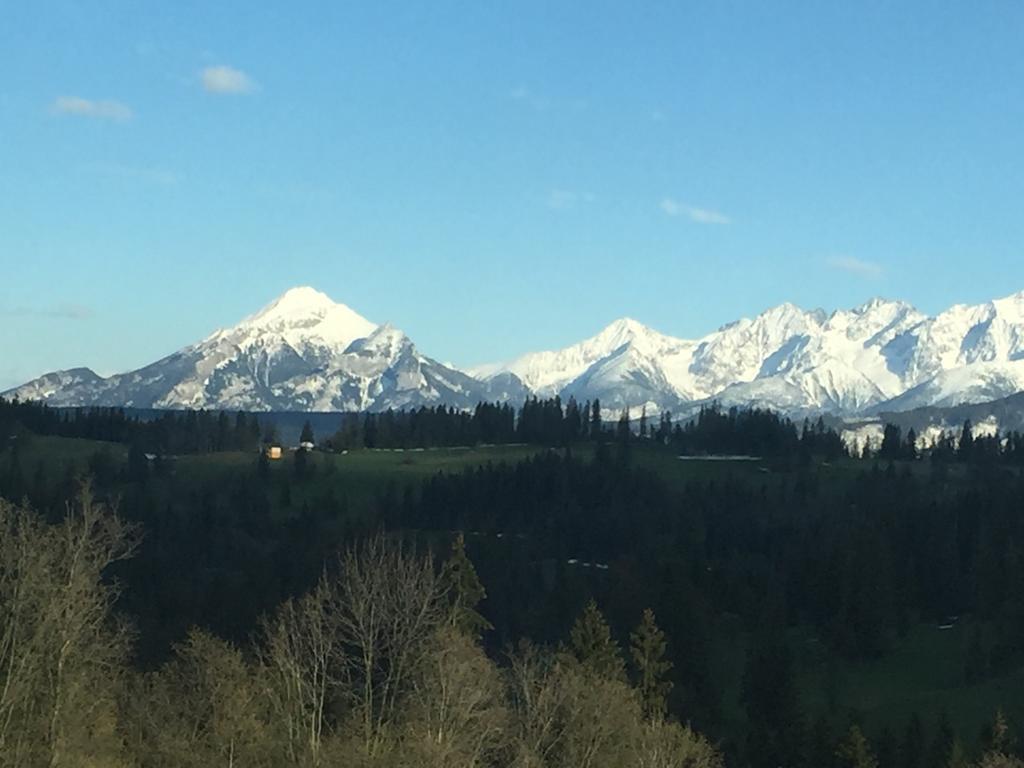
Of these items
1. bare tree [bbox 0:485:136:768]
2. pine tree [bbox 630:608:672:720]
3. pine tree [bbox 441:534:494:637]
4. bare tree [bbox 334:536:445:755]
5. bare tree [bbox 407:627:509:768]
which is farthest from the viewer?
pine tree [bbox 630:608:672:720]

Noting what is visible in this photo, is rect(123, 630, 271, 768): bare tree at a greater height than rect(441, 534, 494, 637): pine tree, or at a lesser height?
lesser

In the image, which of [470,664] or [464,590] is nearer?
[470,664]

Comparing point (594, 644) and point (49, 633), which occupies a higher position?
point (49, 633)

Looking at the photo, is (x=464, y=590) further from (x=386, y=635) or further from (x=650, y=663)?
(x=386, y=635)

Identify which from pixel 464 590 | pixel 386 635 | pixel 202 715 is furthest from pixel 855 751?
pixel 202 715

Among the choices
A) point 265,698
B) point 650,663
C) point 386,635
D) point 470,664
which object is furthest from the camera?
point 650,663

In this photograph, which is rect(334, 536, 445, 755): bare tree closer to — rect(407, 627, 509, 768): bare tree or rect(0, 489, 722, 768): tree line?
rect(0, 489, 722, 768): tree line

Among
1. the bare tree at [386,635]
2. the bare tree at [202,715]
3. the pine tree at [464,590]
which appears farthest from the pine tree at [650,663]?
the bare tree at [202,715]

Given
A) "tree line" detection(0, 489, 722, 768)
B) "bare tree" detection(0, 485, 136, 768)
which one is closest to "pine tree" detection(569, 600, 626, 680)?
"tree line" detection(0, 489, 722, 768)

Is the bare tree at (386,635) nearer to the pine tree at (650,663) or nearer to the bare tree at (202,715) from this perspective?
the bare tree at (202,715)

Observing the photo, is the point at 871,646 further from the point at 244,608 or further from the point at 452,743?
the point at 452,743

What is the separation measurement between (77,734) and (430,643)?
18925 millimetres

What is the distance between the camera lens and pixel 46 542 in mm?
60125

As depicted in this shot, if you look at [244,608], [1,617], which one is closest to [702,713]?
[244,608]
